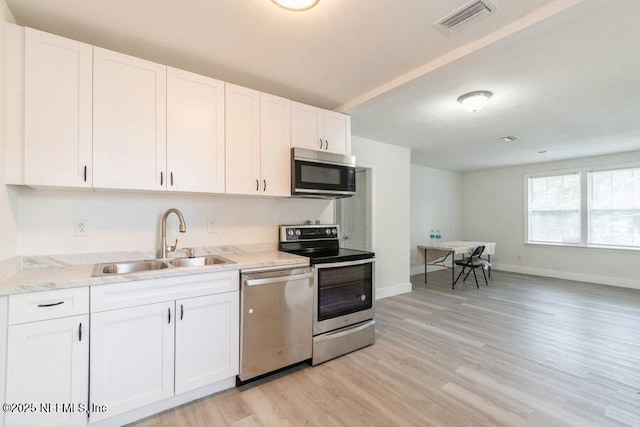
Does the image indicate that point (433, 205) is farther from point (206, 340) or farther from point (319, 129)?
point (206, 340)

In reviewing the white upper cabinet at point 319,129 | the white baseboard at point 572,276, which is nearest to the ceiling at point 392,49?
the white upper cabinet at point 319,129

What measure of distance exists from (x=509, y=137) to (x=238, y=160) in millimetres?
4058

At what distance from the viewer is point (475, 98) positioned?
278 centimetres

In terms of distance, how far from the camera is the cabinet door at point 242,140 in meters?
2.37

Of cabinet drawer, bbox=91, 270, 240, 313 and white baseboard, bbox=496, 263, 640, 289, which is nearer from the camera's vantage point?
cabinet drawer, bbox=91, 270, 240, 313

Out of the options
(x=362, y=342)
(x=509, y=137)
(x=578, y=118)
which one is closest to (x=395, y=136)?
(x=509, y=137)

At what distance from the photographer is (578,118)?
11.4ft

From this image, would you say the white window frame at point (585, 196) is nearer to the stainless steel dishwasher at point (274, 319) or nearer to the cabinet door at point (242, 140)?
the stainless steel dishwasher at point (274, 319)

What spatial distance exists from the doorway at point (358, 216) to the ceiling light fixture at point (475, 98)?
1695 mm

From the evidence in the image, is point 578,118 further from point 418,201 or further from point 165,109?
point 165,109

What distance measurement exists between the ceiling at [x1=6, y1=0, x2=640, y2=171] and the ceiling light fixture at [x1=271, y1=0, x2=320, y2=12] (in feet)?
0.24

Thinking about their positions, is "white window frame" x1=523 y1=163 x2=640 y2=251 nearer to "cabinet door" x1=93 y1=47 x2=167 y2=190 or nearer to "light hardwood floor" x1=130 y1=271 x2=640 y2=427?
"light hardwood floor" x1=130 y1=271 x2=640 y2=427

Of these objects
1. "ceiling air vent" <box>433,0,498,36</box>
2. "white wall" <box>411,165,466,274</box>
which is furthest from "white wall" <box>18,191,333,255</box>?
"white wall" <box>411,165,466,274</box>

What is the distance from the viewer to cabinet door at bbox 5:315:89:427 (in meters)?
1.45
